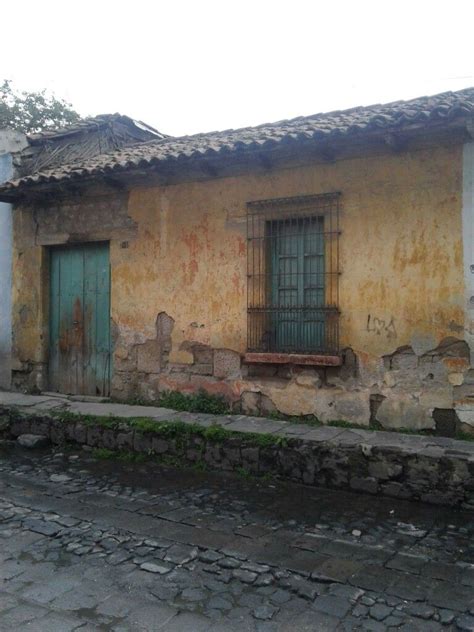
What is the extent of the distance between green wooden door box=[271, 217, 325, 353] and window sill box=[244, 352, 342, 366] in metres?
0.18

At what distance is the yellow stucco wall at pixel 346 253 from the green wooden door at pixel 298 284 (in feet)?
1.04

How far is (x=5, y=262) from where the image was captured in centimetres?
898

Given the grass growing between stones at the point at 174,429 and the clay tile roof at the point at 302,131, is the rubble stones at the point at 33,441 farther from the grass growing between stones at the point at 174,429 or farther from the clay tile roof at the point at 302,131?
the clay tile roof at the point at 302,131

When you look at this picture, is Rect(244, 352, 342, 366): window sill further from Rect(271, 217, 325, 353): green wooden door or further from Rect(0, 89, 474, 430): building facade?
Rect(271, 217, 325, 353): green wooden door

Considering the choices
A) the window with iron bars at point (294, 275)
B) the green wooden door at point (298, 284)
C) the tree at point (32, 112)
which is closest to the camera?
the window with iron bars at point (294, 275)

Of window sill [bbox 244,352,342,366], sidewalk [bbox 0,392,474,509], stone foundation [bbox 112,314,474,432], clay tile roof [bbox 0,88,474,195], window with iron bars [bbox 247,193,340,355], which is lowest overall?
sidewalk [bbox 0,392,474,509]

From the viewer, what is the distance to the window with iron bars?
6.25 meters

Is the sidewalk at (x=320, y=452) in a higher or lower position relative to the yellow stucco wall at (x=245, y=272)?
lower

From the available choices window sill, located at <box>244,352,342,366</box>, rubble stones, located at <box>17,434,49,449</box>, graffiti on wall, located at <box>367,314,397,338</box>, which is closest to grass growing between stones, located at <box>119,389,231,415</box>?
window sill, located at <box>244,352,342,366</box>

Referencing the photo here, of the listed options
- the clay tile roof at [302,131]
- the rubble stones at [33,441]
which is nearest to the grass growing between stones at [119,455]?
the rubble stones at [33,441]

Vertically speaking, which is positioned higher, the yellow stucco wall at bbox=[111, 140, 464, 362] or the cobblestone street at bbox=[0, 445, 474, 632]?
the yellow stucco wall at bbox=[111, 140, 464, 362]

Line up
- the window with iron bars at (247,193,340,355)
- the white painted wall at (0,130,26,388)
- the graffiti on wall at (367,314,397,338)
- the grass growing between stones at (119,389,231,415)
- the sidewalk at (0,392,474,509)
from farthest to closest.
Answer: the white painted wall at (0,130,26,388) → the grass growing between stones at (119,389,231,415) → the window with iron bars at (247,193,340,355) → the graffiti on wall at (367,314,397,338) → the sidewalk at (0,392,474,509)

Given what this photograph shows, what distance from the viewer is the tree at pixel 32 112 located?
20438 millimetres

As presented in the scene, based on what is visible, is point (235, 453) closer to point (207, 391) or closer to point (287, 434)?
point (287, 434)
